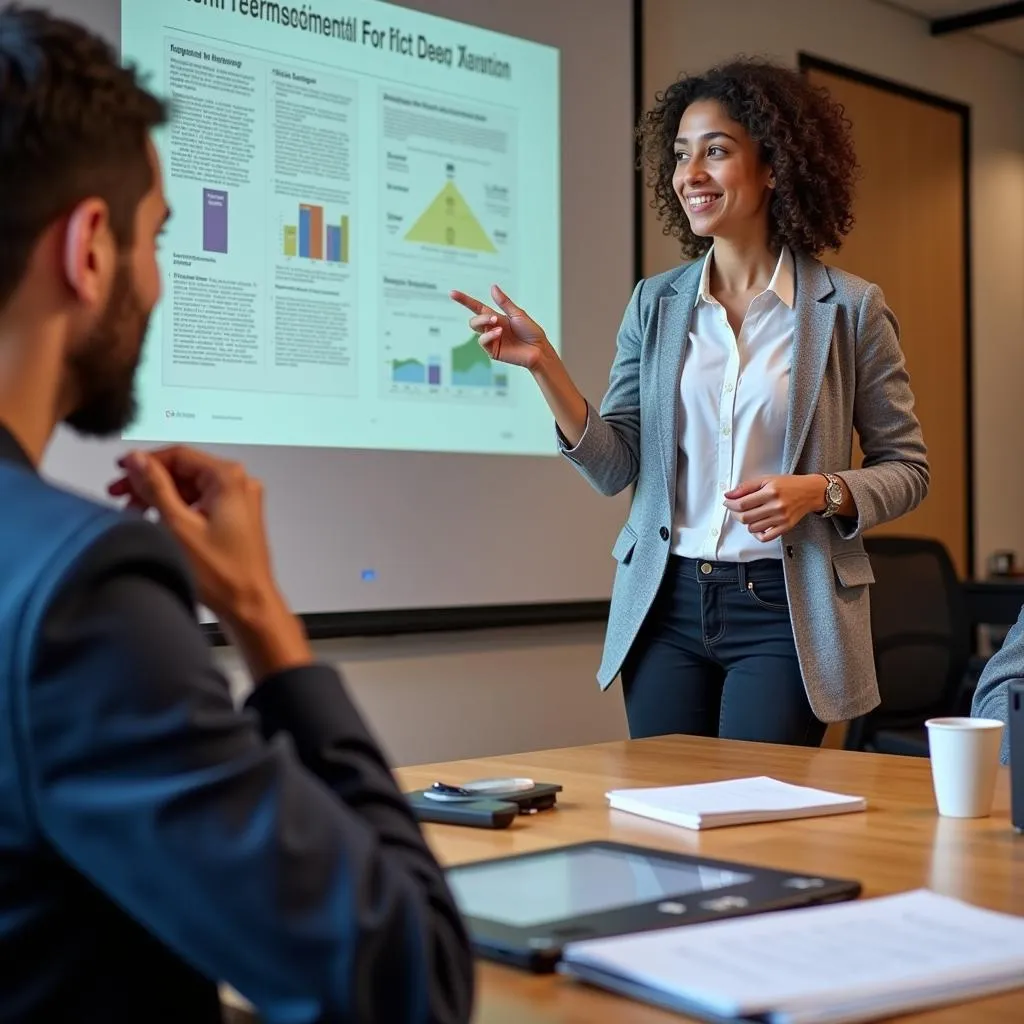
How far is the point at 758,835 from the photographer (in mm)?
1285

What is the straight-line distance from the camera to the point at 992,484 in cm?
554

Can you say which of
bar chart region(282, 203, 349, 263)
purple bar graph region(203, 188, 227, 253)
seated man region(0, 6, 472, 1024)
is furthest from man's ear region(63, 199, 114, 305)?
bar chart region(282, 203, 349, 263)

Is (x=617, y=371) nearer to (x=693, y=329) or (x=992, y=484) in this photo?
(x=693, y=329)

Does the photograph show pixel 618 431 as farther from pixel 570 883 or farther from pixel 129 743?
pixel 129 743

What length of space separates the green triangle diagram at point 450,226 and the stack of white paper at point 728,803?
228cm

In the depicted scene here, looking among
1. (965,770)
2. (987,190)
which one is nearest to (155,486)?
(965,770)

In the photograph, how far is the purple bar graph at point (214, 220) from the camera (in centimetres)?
311

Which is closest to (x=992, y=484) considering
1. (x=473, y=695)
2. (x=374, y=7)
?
(x=473, y=695)

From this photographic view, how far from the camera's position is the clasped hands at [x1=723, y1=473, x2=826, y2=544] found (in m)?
2.18

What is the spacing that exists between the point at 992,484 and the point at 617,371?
338cm

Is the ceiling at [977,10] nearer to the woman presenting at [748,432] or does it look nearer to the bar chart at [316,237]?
the bar chart at [316,237]

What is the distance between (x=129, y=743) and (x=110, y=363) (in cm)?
27

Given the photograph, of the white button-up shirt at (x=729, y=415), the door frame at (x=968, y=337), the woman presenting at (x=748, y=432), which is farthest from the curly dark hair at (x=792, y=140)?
the door frame at (x=968, y=337)

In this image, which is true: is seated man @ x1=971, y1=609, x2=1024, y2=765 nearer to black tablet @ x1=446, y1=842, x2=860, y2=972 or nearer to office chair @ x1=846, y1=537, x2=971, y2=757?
black tablet @ x1=446, y1=842, x2=860, y2=972
